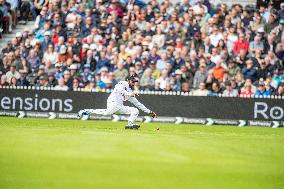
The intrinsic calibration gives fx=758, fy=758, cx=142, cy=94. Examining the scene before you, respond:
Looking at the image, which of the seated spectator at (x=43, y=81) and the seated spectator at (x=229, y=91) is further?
the seated spectator at (x=43, y=81)

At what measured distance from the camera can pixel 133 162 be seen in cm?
1340

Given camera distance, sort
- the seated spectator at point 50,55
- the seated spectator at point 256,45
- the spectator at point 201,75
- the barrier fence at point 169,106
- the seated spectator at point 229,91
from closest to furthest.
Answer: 1. the barrier fence at point 169,106
2. the seated spectator at point 229,91
3. the spectator at point 201,75
4. the seated spectator at point 256,45
5. the seated spectator at point 50,55

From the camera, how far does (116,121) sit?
1101 inches

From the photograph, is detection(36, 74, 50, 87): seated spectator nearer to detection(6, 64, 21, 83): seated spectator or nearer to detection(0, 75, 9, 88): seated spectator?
detection(6, 64, 21, 83): seated spectator

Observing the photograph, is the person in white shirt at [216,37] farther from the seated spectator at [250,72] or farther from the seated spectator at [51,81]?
the seated spectator at [51,81]

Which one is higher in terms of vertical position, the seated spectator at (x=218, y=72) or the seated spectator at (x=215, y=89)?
the seated spectator at (x=218, y=72)

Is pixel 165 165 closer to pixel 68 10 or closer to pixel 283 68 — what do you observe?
pixel 283 68

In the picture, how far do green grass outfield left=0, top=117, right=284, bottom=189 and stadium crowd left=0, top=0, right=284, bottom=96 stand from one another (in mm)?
9877

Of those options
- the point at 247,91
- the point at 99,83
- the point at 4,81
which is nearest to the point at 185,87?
the point at 247,91

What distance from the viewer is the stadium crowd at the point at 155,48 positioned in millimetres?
28109

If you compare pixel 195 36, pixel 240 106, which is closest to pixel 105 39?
pixel 195 36

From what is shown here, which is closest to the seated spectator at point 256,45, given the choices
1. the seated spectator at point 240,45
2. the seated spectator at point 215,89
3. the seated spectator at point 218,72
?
the seated spectator at point 240,45

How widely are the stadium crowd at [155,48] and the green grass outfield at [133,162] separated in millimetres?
9877

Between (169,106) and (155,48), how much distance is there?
8.35ft
